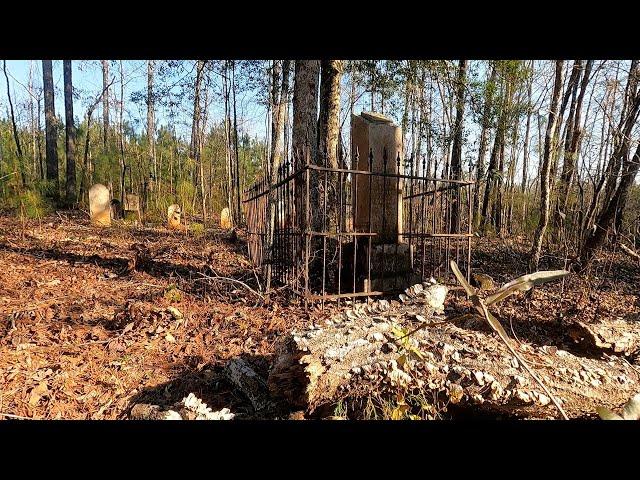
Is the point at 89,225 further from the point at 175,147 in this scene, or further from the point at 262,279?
the point at 175,147

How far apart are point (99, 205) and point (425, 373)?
41.0ft

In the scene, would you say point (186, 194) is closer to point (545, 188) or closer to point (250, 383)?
point (545, 188)

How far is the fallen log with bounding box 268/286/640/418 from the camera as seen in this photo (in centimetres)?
216

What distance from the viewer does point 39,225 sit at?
9.52 m

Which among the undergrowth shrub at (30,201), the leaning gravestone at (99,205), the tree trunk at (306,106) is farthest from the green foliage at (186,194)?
the tree trunk at (306,106)

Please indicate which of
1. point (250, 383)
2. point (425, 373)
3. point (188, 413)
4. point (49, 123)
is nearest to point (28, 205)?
point (49, 123)

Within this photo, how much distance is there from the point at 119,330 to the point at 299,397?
7.87 ft

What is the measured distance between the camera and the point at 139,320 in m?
3.91

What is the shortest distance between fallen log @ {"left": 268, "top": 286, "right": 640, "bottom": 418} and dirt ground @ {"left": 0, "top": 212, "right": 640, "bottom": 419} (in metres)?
0.55

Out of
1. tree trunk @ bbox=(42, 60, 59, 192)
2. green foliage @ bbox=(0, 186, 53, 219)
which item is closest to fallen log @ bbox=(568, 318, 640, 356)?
green foliage @ bbox=(0, 186, 53, 219)

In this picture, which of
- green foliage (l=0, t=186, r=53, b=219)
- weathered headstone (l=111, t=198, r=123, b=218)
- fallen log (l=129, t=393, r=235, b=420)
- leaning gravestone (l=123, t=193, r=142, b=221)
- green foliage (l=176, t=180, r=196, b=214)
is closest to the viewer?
fallen log (l=129, t=393, r=235, b=420)

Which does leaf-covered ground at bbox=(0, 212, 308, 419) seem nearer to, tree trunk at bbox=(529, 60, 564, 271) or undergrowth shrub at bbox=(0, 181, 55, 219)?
undergrowth shrub at bbox=(0, 181, 55, 219)

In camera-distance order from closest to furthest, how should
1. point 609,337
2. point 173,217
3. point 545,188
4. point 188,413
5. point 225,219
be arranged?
1. point 188,413
2. point 609,337
3. point 545,188
4. point 173,217
5. point 225,219

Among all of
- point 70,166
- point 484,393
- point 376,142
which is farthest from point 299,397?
point 70,166
